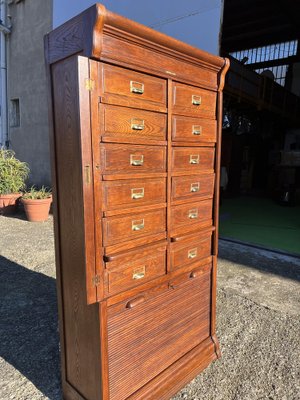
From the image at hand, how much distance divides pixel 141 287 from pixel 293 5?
9.17 m

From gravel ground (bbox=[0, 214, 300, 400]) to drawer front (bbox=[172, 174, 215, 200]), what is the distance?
3.57 ft

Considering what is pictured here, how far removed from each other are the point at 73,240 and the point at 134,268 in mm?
330

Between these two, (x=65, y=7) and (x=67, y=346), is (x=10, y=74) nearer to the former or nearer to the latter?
(x=65, y=7)

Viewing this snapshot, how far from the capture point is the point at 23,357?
1.94 metres

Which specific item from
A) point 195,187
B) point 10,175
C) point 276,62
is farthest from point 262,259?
point 276,62

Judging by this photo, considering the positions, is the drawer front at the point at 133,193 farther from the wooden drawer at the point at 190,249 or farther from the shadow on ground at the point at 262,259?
the shadow on ground at the point at 262,259

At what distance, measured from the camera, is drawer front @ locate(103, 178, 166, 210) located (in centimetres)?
135

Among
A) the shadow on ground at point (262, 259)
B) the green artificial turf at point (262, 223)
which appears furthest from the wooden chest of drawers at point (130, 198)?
the green artificial turf at point (262, 223)

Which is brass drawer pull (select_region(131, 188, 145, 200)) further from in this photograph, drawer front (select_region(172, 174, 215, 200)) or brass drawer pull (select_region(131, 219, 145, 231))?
drawer front (select_region(172, 174, 215, 200))

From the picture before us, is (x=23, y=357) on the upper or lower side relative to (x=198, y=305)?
lower

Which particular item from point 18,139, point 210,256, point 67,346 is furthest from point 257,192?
point 67,346

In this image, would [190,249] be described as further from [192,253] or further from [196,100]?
[196,100]

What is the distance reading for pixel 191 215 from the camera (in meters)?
1.75

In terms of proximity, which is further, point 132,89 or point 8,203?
point 8,203
